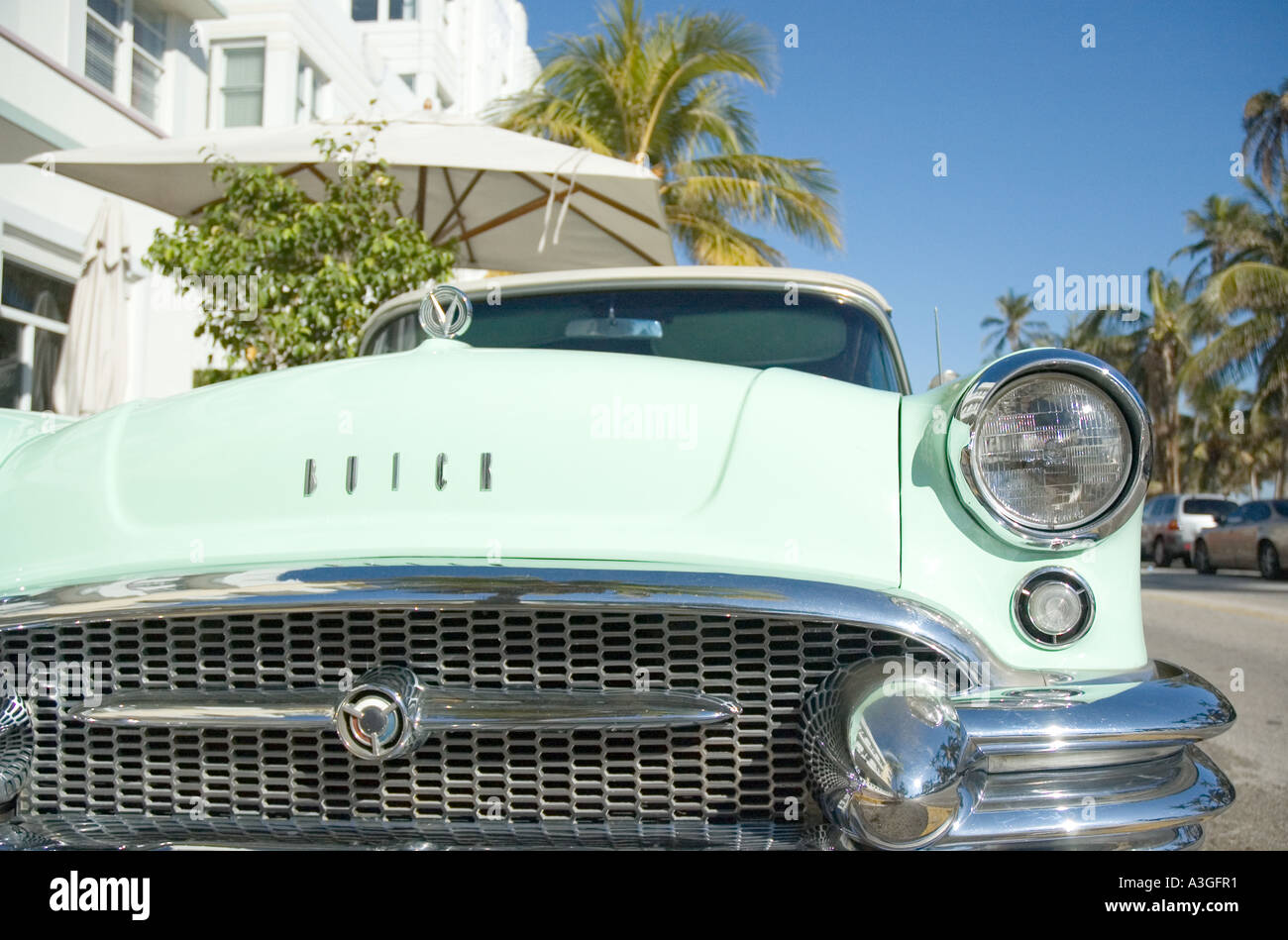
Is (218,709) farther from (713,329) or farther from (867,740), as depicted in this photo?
(713,329)

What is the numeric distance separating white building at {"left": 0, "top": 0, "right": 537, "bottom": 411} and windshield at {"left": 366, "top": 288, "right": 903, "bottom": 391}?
3356 mm

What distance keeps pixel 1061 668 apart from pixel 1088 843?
23cm

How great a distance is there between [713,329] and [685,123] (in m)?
10.9

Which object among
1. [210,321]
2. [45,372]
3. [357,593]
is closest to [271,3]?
[45,372]

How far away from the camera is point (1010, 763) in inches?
49.9

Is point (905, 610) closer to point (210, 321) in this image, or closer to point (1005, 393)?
point (1005, 393)

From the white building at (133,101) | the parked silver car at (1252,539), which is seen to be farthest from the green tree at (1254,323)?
the white building at (133,101)

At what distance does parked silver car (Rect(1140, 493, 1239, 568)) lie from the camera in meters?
18.2

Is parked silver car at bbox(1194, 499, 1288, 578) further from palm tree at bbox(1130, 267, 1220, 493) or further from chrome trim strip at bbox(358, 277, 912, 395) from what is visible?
palm tree at bbox(1130, 267, 1220, 493)

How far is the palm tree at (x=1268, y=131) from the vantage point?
24.5m

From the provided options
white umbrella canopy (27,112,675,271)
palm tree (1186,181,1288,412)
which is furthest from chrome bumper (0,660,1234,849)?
palm tree (1186,181,1288,412)

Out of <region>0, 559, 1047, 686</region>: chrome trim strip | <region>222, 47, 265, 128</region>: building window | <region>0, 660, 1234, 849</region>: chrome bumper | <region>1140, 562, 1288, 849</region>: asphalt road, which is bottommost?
<region>1140, 562, 1288, 849</region>: asphalt road

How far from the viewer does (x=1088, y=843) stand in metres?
1.24
